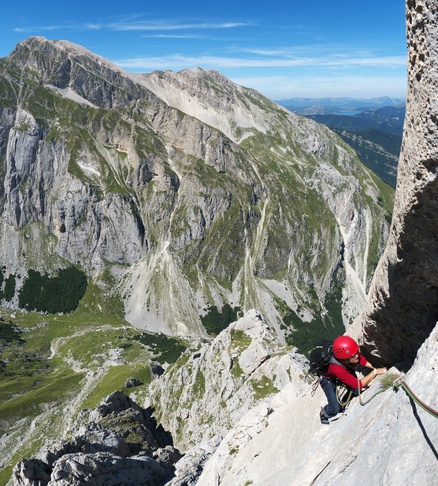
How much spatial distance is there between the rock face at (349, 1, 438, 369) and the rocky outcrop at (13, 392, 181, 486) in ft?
117

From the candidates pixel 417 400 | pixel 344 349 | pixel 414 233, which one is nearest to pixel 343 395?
pixel 344 349

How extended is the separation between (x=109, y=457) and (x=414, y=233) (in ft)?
143

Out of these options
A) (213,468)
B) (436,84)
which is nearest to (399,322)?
(436,84)

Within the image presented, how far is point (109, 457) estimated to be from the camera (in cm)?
4159

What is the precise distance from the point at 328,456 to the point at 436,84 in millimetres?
15094

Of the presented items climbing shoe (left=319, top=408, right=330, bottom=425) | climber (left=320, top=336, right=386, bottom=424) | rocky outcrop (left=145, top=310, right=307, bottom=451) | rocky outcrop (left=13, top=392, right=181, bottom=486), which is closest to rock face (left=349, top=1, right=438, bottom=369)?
climber (left=320, top=336, right=386, bottom=424)

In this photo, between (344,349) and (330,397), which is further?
(330,397)

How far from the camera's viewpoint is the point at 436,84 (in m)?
9.51

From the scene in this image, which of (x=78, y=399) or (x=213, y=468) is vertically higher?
(x=213, y=468)

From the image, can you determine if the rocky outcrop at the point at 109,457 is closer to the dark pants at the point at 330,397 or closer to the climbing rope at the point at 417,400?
the dark pants at the point at 330,397

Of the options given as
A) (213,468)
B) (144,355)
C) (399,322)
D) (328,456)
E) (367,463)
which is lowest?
(144,355)

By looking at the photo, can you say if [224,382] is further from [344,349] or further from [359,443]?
[344,349]

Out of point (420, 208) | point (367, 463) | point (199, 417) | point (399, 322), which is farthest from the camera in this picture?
point (199, 417)

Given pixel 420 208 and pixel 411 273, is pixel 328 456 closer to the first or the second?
pixel 411 273
